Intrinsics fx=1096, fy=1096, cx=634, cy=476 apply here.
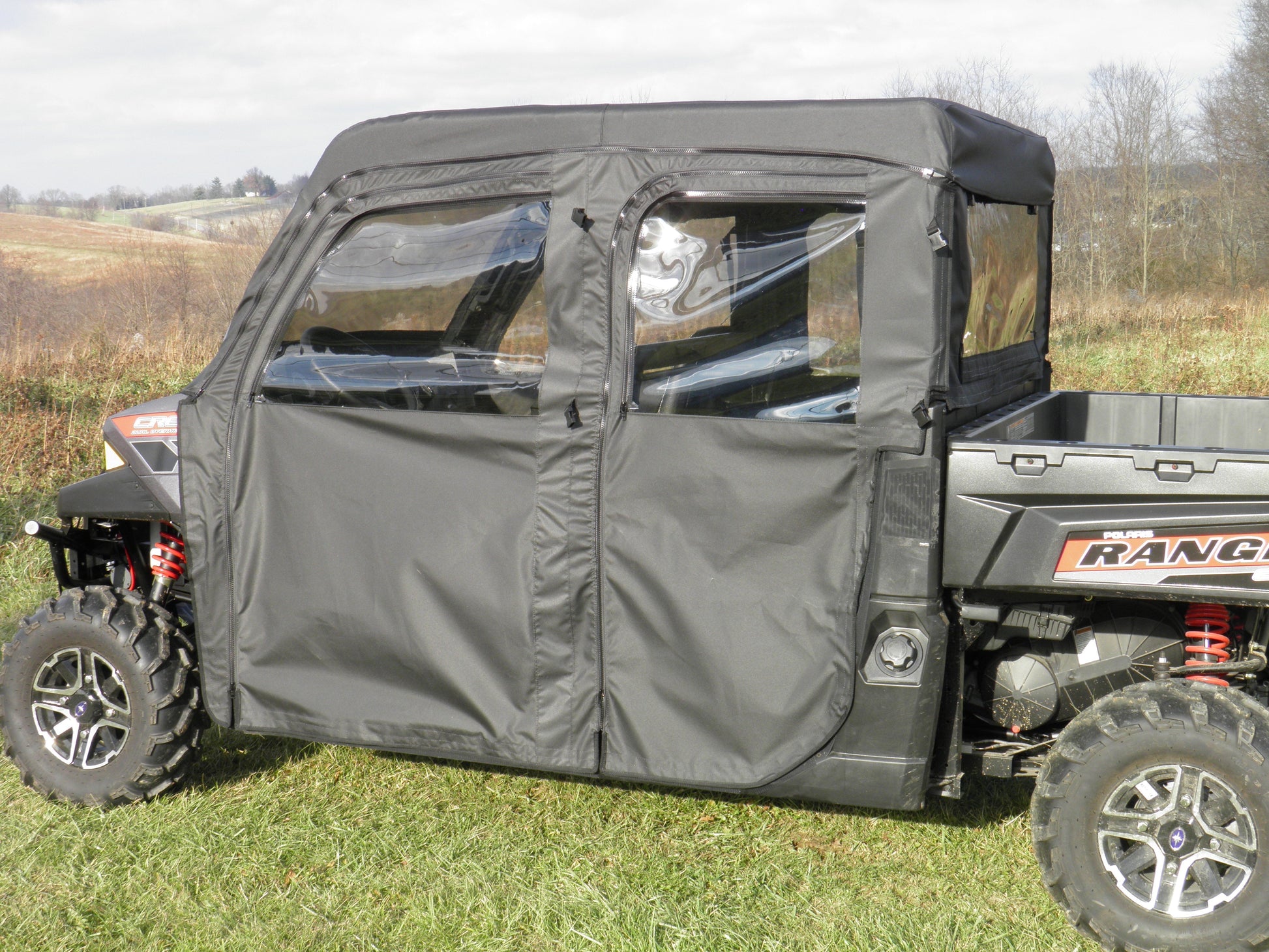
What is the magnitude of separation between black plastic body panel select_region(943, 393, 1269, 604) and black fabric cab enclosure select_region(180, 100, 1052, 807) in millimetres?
110

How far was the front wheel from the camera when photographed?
266cm

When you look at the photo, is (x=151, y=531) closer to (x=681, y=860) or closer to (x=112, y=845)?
(x=112, y=845)

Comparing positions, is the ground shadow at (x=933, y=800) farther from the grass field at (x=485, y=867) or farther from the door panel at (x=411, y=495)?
the door panel at (x=411, y=495)

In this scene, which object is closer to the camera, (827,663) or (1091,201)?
(827,663)

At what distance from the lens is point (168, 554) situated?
3.79 metres

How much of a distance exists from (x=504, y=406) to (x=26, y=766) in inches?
84.9

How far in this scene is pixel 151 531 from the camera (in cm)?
379

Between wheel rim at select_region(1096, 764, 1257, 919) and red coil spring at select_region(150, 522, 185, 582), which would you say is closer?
wheel rim at select_region(1096, 764, 1257, 919)

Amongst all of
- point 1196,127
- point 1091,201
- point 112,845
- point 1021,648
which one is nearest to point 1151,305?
point 1091,201

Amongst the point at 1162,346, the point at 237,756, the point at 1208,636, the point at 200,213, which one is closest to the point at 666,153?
the point at 1208,636

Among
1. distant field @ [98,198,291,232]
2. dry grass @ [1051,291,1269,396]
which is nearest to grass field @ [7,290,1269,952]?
dry grass @ [1051,291,1269,396]

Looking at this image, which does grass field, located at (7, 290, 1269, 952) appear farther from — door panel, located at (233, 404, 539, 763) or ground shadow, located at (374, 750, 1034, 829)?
door panel, located at (233, 404, 539, 763)

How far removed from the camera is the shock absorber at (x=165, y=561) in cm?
378

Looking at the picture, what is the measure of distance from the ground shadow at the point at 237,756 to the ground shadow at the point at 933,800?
567 mm
